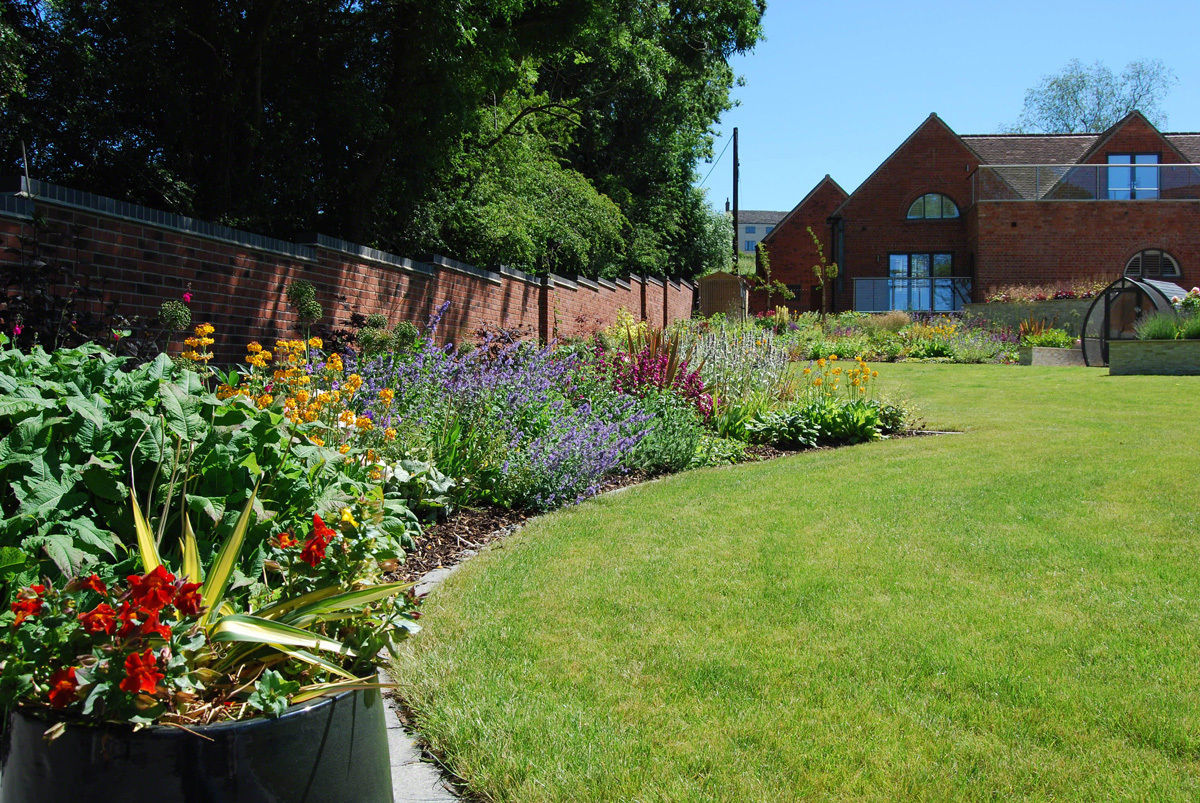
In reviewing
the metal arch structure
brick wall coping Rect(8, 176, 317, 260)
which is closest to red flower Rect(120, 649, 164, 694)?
brick wall coping Rect(8, 176, 317, 260)

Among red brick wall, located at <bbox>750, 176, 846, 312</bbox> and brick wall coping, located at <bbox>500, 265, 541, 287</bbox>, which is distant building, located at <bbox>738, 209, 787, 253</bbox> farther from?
brick wall coping, located at <bbox>500, 265, 541, 287</bbox>

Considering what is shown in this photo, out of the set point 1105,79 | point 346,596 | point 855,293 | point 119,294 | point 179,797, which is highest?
point 1105,79

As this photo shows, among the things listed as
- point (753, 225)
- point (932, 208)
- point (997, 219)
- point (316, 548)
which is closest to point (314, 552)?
point (316, 548)

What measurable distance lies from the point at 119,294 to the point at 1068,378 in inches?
555

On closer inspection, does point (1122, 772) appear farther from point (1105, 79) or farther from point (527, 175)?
point (1105, 79)

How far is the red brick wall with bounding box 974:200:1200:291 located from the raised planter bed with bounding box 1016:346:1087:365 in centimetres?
968

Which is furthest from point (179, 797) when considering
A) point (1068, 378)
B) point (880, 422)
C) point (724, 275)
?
point (724, 275)

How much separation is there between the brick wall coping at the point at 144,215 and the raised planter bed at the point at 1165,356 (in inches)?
548

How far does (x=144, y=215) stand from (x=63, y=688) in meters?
5.49

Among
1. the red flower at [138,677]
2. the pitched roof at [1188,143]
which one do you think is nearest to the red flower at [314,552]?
the red flower at [138,677]

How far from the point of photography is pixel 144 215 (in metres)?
6.37

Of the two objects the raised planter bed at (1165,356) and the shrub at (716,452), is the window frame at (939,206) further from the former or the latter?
the shrub at (716,452)

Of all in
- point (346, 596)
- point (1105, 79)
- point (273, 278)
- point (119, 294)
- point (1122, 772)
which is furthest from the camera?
point (1105, 79)

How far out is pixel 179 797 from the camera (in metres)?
1.70
